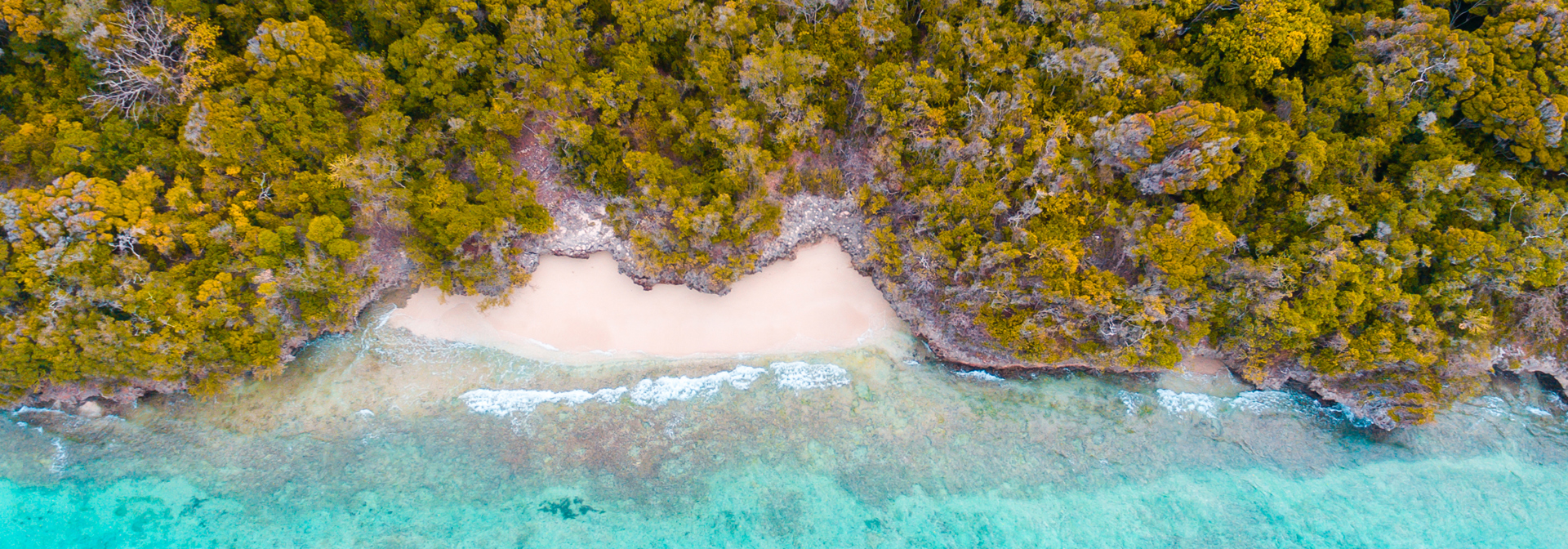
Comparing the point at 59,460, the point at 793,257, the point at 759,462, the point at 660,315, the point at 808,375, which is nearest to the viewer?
the point at 59,460

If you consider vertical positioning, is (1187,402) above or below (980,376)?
below

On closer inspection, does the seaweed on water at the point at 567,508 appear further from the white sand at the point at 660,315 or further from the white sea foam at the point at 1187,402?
the white sea foam at the point at 1187,402

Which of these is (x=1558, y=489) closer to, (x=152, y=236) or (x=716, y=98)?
(x=716, y=98)

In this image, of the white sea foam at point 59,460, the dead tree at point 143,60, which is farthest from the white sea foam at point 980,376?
the white sea foam at point 59,460

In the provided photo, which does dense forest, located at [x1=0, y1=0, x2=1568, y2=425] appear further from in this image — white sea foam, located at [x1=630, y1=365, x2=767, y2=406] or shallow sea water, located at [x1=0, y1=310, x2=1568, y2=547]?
white sea foam, located at [x1=630, y1=365, x2=767, y2=406]

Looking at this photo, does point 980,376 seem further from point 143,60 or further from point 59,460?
point 59,460

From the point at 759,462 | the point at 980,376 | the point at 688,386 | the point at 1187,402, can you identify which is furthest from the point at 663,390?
the point at 1187,402
